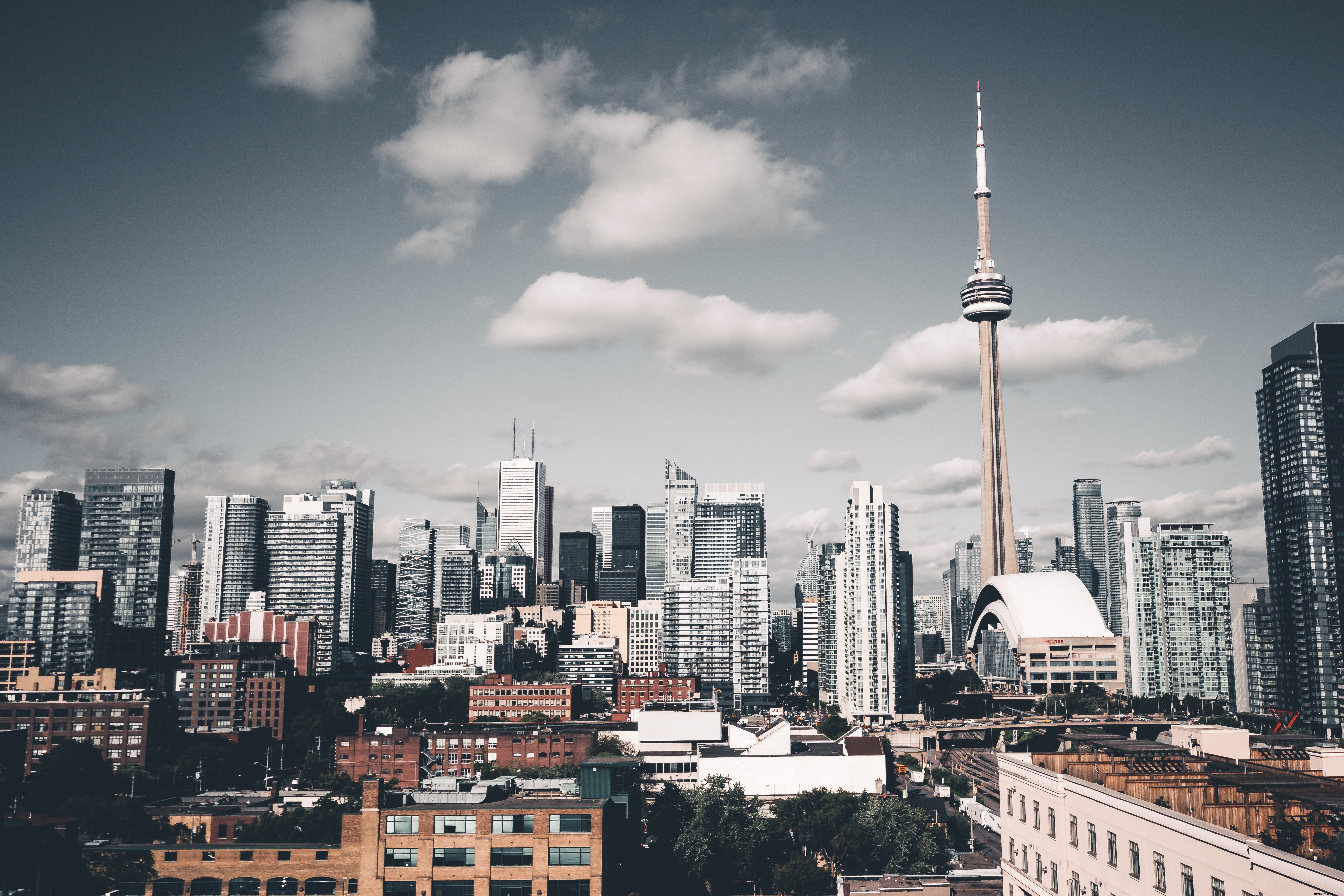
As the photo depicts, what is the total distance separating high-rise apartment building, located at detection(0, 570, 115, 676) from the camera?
174 meters

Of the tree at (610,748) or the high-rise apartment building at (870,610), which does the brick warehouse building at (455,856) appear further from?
the high-rise apartment building at (870,610)

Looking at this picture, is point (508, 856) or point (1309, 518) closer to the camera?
point (508, 856)

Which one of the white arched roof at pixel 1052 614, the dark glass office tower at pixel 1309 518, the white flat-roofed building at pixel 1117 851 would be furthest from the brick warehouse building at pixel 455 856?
the dark glass office tower at pixel 1309 518

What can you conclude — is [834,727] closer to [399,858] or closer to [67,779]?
[67,779]

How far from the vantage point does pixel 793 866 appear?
235 feet

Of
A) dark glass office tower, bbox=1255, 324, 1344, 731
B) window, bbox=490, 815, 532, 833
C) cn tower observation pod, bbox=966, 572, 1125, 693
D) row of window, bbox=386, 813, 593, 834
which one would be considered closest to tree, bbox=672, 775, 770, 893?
row of window, bbox=386, 813, 593, 834

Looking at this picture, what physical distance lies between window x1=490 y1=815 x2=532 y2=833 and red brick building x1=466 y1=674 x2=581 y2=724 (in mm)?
111197

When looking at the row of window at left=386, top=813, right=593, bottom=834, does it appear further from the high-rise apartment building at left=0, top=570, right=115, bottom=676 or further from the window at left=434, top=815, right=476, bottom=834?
the high-rise apartment building at left=0, top=570, right=115, bottom=676

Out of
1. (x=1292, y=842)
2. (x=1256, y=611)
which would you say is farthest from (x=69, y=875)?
(x=1256, y=611)

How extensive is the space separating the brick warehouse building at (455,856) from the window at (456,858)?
3cm

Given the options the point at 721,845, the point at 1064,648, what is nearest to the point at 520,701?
the point at 721,845

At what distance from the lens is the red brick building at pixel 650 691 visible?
174 meters

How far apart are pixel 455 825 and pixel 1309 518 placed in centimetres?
18717

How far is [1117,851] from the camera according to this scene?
37.6 meters
